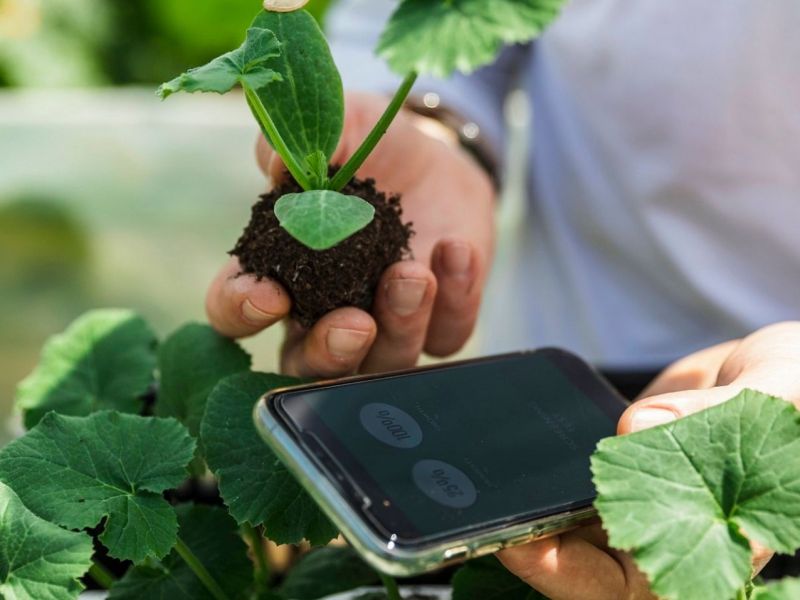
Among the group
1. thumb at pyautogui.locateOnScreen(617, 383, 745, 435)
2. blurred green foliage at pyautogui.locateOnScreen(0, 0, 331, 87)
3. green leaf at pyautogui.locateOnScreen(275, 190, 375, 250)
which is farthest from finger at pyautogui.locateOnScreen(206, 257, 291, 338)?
blurred green foliage at pyautogui.locateOnScreen(0, 0, 331, 87)

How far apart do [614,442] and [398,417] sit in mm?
130

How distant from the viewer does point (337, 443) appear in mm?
465

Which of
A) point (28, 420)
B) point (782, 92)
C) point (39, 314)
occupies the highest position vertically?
point (782, 92)

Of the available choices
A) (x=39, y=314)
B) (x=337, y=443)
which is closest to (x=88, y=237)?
(x=39, y=314)

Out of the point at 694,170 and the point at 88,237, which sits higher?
the point at 694,170

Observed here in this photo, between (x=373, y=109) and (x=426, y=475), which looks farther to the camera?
(x=373, y=109)

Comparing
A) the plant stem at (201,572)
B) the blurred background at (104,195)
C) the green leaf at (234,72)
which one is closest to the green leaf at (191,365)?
the plant stem at (201,572)

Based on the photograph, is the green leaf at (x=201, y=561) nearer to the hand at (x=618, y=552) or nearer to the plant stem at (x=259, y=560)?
the plant stem at (x=259, y=560)

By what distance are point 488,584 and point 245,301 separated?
220mm

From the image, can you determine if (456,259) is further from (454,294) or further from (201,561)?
(201,561)

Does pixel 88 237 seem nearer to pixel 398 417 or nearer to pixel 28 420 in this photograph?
pixel 28 420

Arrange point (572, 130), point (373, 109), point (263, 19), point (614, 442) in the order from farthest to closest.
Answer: point (572, 130) → point (373, 109) → point (263, 19) → point (614, 442)

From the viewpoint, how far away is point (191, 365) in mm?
621

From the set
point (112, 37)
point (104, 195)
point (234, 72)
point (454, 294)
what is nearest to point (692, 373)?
point (454, 294)
